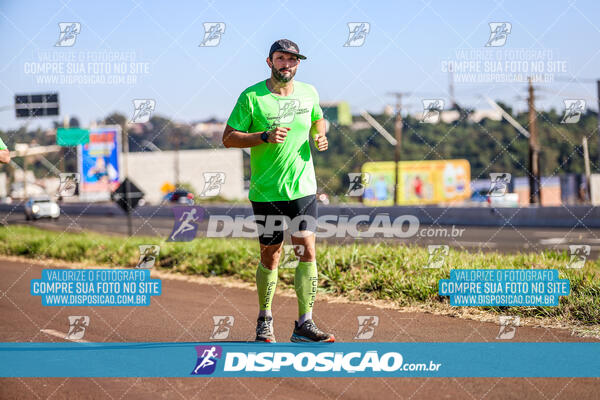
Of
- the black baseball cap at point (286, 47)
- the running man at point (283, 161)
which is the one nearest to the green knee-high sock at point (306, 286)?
the running man at point (283, 161)

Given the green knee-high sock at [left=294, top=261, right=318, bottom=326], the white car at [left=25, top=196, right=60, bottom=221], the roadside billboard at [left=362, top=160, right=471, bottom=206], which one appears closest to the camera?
the green knee-high sock at [left=294, top=261, right=318, bottom=326]

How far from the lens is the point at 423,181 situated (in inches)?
1989

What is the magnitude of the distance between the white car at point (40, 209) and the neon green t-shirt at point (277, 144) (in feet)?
83.6

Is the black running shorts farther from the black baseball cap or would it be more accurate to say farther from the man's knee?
the black baseball cap

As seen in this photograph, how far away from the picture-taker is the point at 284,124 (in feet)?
17.4

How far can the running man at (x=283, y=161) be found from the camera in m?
5.25

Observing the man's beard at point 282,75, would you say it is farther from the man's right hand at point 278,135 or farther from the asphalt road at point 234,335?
the asphalt road at point 234,335

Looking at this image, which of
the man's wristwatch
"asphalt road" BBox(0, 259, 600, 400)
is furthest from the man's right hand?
"asphalt road" BBox(0, 259, 600, 400)

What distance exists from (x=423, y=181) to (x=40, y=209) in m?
28.4

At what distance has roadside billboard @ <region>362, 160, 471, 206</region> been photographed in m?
49.8

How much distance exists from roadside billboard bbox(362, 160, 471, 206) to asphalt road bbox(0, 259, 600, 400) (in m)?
41.1

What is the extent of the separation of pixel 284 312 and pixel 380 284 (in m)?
1.23

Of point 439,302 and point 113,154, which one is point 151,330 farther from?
point 113,154

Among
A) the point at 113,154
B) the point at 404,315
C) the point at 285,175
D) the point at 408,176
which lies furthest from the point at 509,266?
the point at 408,176
